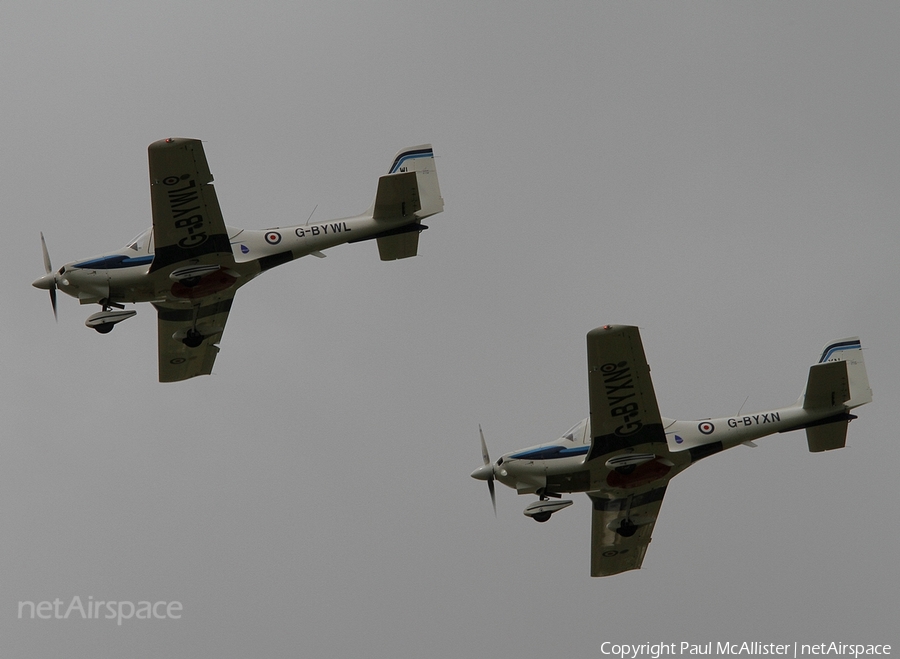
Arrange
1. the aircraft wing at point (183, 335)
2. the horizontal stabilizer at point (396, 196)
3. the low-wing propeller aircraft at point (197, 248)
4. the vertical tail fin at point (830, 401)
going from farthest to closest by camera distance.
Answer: the aircraft wing at point (183, 335) < the horizontal stabilizer at point (396, 196) < the vertical tail fin at point (830, 401) < the low-wing propeller aircraft at point (197, 248)

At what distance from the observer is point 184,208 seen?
34.9 m

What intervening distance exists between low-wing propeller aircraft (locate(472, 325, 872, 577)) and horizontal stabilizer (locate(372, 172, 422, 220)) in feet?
19.7

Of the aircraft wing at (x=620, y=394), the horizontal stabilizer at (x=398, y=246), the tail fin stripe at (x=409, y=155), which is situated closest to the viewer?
the aircraft wing at (x=620, y=394)

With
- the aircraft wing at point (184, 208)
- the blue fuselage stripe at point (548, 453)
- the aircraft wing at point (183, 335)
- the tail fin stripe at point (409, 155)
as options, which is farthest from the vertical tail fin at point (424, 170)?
the blue fuselage stripe at point (548, 453)

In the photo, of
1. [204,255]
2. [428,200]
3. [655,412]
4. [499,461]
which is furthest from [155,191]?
[655,412]

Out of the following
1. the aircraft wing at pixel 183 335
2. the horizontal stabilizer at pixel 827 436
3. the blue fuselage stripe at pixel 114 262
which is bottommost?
the horizontal stabilizer at pixel 827 436

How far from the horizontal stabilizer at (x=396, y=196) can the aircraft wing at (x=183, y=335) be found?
4.43m

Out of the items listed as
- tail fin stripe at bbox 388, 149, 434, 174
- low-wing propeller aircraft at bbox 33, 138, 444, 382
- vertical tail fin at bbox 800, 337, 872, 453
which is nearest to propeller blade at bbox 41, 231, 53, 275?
low-wing propeller aircraft at bbox 33, 138, 444, 382

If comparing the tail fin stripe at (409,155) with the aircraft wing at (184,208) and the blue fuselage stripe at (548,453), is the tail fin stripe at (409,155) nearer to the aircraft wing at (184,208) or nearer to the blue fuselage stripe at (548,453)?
the aircraft wing at (184,208)

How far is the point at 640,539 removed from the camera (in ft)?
126

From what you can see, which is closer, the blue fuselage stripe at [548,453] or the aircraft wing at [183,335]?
the blue fuselage stripe at [548,453]

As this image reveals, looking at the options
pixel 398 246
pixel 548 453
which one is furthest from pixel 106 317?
pixel 548 453

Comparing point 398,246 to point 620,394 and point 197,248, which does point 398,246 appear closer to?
point 197,248

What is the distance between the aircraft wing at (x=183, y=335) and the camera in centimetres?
3838
